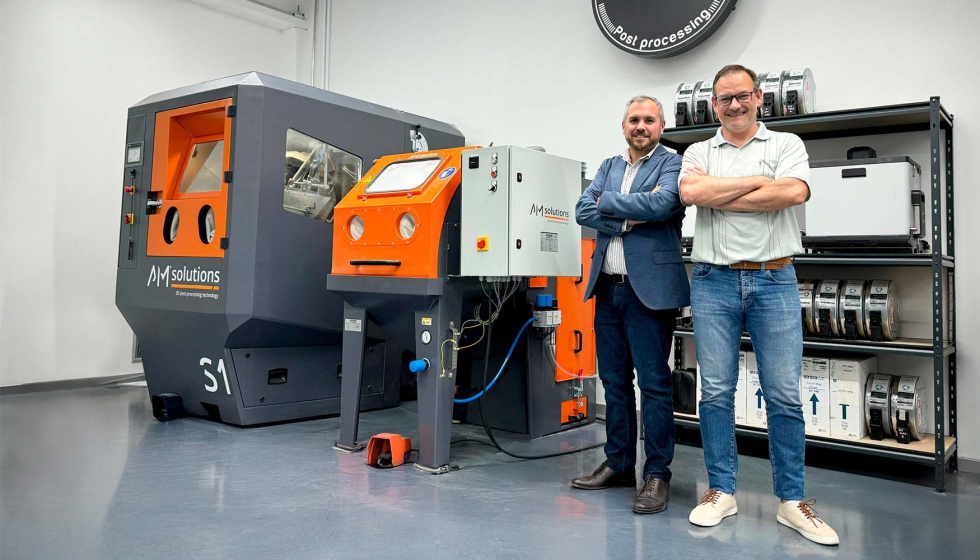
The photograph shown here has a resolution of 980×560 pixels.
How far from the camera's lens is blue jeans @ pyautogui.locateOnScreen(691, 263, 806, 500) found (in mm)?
2438

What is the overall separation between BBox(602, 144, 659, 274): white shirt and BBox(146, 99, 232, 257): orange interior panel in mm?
2304

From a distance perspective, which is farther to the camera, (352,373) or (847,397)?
(352,373)

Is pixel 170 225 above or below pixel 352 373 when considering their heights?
above

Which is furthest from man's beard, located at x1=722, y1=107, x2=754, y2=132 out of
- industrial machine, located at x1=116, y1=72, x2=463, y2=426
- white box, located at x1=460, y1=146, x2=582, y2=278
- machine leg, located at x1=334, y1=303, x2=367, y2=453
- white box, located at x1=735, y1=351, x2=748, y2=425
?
industrial machine, located at x1=116, y1=72, x2=463, y2=426

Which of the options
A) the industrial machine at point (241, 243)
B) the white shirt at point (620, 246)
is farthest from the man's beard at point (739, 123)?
the industrial machine at point (241, 243)

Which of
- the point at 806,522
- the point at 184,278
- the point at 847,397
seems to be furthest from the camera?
the point at 184,278

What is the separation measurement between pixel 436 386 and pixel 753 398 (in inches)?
63.0

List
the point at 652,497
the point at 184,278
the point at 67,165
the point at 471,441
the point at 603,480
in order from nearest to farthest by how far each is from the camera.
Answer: the point at 652,497, the point at 603,480, the point at 471,441, the point at 184,278, the point at 67,165

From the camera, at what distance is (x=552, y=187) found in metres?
3.36

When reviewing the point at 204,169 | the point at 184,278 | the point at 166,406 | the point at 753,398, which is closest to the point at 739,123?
the point at 753,398

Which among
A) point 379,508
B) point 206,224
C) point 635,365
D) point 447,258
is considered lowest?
point 379,508

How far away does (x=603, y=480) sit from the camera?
2.97 metres

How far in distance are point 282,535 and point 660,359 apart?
150 cm

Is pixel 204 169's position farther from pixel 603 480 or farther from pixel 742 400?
pixel 742 400
